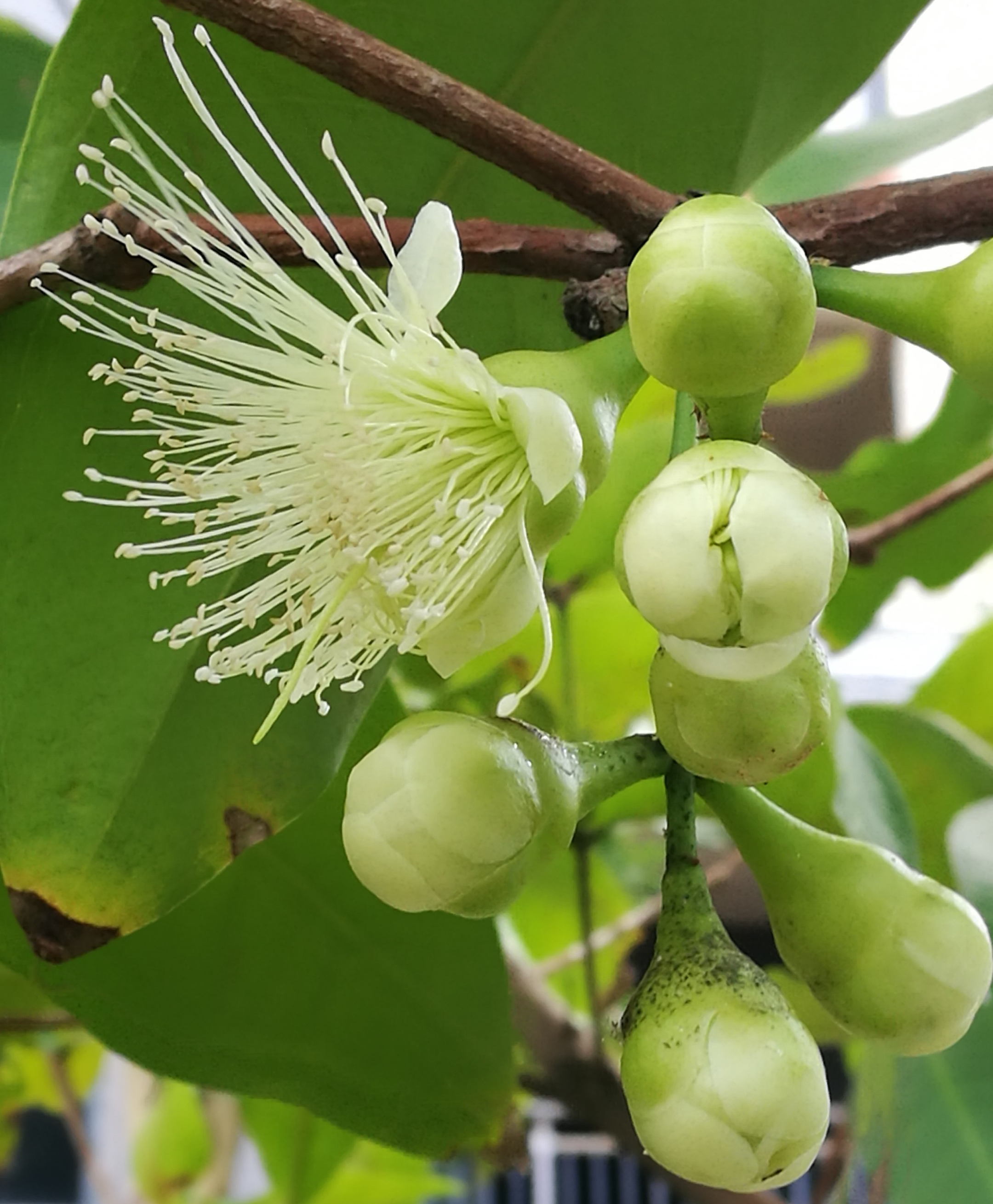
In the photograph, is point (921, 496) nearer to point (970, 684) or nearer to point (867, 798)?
point (970, 684)

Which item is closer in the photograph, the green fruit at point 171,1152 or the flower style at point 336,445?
the flower style at point 336,445

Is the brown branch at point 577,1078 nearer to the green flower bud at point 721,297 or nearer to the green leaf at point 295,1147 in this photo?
the green leaf at point 295,1147

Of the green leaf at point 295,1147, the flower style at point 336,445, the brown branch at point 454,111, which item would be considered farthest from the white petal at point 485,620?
the green leaf at point 295,1147

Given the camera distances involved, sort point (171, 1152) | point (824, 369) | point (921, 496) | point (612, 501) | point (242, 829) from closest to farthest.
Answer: point (242, 829)
point (612, 501)
point (921, 496)
point (824, 369)
point (171, 1152)

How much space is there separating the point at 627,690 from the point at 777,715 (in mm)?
498

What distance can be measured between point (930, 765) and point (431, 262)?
0.44 meters

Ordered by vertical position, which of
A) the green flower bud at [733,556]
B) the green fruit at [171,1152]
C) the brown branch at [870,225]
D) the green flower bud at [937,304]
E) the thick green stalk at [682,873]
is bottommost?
the green fruit at [171,1152]

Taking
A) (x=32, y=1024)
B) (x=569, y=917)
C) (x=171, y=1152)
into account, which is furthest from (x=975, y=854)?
(x=171, y=1152)

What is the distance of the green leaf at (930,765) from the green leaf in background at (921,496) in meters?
0.13

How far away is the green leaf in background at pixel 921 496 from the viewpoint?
2.47 ft

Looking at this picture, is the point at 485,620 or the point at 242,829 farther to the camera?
the point at 242,829

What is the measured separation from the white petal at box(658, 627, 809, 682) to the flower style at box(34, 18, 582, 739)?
0.16 ft

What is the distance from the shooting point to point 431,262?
12.8 inches

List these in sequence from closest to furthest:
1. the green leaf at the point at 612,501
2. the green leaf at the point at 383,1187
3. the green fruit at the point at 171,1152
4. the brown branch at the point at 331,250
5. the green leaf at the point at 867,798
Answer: the brown branch at the point at 331,250
the green leaf at the point at 867,798
the green leaf at the point at 612,501
the green leaf at the point at 383,1187
the green fruit at the point at 171,1152
